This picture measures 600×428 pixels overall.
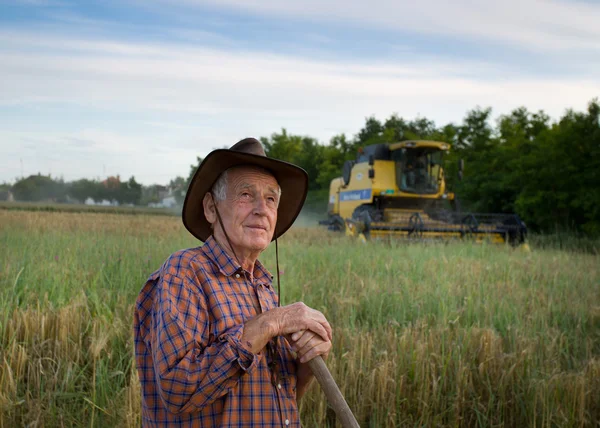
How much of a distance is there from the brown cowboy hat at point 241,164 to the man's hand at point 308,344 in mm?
529

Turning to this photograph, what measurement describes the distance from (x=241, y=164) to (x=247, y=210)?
16 cm

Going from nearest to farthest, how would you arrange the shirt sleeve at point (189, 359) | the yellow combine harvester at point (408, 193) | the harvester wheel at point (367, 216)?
the shirt sleeve at point (189, 359), the harvester wheel at point (367, 216), the yellow combine harvester at point (408, 193)

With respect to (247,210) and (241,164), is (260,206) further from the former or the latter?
(241,164)

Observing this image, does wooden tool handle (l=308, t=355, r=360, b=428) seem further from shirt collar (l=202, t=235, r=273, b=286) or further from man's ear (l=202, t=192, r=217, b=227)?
man's ear (l=202, t=192, r=217, b=227)

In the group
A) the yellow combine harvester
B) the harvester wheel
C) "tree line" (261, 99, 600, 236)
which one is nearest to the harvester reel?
the yellow combine harvester

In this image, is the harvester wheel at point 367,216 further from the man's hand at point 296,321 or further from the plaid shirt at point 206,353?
the man's hand at point 296,321

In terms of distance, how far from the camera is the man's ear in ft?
6.41

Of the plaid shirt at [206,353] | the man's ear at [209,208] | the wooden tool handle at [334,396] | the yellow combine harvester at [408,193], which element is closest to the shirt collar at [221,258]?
the plaid shirt at [206,353]

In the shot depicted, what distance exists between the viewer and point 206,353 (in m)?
1.59

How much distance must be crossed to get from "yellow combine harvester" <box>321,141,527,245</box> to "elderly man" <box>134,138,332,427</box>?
1172 cm

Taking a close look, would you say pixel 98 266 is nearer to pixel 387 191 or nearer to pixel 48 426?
pixel 48 426

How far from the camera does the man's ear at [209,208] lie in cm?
195

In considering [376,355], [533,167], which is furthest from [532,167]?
[376,355]

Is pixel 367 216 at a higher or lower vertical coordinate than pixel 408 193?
lower
